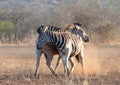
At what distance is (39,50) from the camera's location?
1508 cm

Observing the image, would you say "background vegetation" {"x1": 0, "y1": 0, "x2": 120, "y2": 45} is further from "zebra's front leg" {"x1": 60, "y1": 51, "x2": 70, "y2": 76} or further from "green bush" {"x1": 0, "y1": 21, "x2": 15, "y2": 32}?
"zebra's front leg" {"x1": 60, "y1": 51, "x2": 70, "y2": 76}

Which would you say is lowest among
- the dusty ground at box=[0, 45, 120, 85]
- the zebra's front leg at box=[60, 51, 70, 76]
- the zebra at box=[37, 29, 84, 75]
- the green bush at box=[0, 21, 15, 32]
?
the green bush at box=[0, 21, 15, 32]


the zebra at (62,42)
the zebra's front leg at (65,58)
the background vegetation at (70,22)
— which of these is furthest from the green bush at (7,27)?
the zebra's front leg at (65,58)

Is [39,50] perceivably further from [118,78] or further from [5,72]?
[118,78]

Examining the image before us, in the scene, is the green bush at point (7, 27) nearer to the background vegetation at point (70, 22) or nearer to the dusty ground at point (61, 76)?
the background vegetation at point (70, 22)

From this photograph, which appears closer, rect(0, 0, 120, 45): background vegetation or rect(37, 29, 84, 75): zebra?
rect(37, 29, 84, 75): zebra

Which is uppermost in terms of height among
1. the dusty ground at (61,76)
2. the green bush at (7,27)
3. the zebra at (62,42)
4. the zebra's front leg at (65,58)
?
the zebra at (62,42)

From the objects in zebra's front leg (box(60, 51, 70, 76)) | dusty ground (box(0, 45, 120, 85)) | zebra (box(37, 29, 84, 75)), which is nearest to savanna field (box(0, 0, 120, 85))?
dusty ground (box(0, 45, 120, 85))

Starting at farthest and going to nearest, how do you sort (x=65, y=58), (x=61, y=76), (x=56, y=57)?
(x=56, y=57) → (x=61, y=76) → (x=65, y=58)

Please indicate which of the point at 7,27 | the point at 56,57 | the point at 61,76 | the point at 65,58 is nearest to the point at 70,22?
the point at 7,27

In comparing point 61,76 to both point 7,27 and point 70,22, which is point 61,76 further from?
point 7,27

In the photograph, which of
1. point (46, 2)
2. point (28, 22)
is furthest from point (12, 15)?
point (46, 2)

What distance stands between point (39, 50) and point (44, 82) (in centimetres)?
205

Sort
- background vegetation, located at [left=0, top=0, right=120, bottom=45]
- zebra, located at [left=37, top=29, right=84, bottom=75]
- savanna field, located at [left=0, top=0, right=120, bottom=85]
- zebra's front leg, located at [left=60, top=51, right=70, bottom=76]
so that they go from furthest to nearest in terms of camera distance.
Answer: background vegetation, located at [left=0, top=0, right=120, bottom=45] → zebra, located at [left=37, top=29, right=84, bottom=75] → zebra's front leg, located at [left=60, top=51, right=70, bottom=76] → savanna field, located at [left=0, top=0, right=120, bottom=85]
